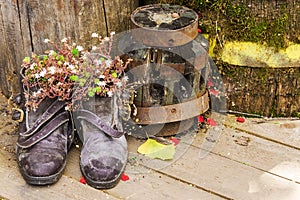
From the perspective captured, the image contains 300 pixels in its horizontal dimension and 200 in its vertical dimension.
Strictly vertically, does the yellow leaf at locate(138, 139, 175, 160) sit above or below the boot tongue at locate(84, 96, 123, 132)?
below

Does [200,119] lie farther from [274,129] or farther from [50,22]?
[50,22]

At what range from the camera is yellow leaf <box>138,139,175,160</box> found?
279cm

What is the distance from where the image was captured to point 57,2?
110 inches

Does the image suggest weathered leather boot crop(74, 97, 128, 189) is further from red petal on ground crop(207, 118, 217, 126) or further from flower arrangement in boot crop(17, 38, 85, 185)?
red petal on ground crop(207, 118, 217, 126)

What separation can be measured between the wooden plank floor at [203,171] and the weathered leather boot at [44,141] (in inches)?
3.0

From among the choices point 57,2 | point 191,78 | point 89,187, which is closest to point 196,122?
point 191,78

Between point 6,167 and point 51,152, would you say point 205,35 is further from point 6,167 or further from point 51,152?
point 6,167

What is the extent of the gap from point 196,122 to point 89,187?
32.1 inches

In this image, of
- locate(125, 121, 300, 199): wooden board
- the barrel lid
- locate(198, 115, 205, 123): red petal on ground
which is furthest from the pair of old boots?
locate(198, 115, 205, 123): red petal on ground

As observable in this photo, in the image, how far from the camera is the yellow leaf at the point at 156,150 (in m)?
2.79

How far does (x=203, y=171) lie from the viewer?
270cm

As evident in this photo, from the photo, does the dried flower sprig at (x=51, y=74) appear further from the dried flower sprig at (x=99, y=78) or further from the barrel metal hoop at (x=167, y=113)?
the barrel metal hoop at (x=167, y=113)

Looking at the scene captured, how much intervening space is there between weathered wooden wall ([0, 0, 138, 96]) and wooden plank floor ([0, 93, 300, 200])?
0.43 m

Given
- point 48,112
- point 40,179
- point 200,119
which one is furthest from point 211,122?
point 40,179
